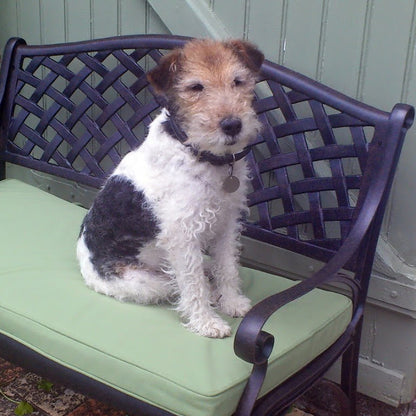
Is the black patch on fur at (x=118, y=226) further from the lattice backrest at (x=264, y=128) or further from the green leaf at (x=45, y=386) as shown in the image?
the green leaf at (x=45, y=386)

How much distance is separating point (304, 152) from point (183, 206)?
0.65 m

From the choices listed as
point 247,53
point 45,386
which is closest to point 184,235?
point 247,53

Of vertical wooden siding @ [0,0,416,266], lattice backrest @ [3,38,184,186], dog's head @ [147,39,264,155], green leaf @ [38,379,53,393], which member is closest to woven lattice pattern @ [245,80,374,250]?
vertical wooden siding @ [0,0,416,266]

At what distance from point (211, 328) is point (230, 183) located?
0.50 meters

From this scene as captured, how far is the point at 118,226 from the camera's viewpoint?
2.03 meters

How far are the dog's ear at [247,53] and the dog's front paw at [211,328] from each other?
864mm

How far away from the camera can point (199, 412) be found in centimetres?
154

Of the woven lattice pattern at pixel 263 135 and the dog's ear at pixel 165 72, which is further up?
the dog's ear at pixel 165 72

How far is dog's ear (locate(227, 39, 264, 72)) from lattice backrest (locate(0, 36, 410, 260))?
1.19ft

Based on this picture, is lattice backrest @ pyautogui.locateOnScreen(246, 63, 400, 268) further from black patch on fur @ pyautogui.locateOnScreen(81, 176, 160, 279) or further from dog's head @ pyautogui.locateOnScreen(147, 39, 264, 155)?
black patch on fur @ pyautogui.locateOnScreen(81, 176, 160, 279)

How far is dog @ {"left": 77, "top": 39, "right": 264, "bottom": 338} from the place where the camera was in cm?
173

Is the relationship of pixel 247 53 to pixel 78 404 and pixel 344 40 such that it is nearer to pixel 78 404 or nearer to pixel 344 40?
pixel 344 40

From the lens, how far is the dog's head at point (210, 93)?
1681 millimetres

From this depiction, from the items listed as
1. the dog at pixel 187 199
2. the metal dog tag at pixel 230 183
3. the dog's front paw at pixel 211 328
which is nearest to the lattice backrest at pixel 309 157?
the dog at pixel 187 199
